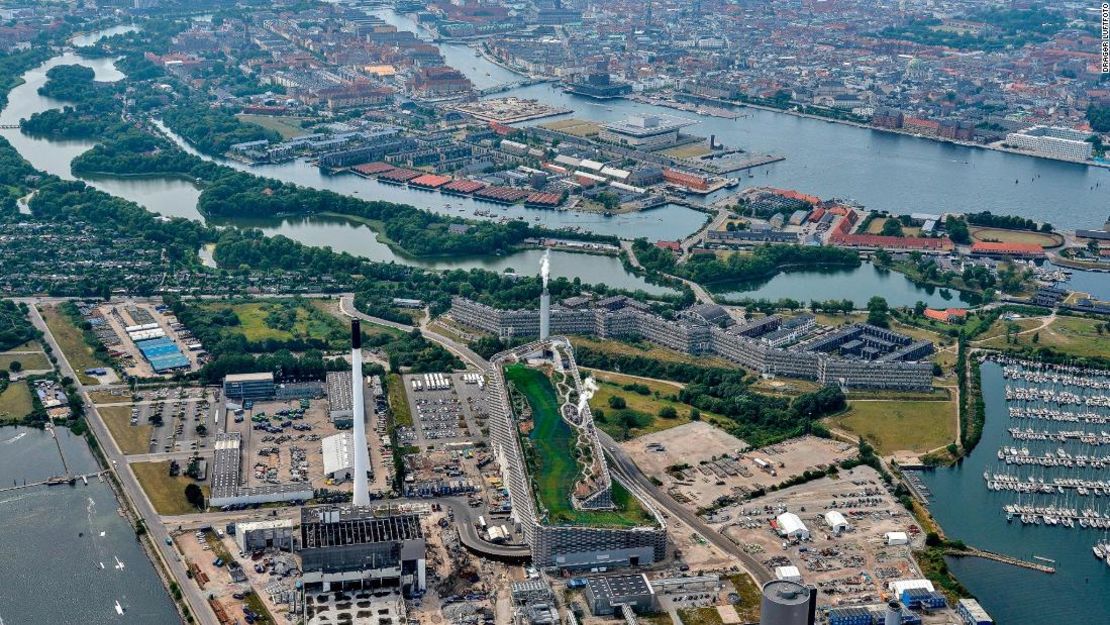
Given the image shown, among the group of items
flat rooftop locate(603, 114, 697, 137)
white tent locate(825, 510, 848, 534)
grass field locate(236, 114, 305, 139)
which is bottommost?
grass field locate(236, 114, 305, 139)

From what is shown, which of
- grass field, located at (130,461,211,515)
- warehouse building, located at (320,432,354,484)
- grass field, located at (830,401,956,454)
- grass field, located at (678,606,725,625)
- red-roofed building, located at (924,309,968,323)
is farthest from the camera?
red-roofed building, located at (924,309,968,323)

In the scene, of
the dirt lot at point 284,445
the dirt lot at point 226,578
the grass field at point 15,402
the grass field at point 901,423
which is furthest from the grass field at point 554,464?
the grass field at point 15,402

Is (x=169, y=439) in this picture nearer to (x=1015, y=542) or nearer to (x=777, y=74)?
(x=1015, y=542)

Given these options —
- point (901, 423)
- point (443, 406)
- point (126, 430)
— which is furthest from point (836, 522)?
point (126, 430)

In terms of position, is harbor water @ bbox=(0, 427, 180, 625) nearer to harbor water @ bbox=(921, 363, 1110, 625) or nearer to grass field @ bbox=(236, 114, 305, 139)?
harbor water @ bbox=(921, 363, 1110, 625)

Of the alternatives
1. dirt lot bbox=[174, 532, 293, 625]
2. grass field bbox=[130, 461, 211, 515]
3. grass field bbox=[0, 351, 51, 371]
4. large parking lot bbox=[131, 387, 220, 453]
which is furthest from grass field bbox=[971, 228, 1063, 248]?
dirt lot bbox=[174, 532, 293, 625]

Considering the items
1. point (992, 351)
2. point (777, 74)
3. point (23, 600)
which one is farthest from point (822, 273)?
point (777, 74)
